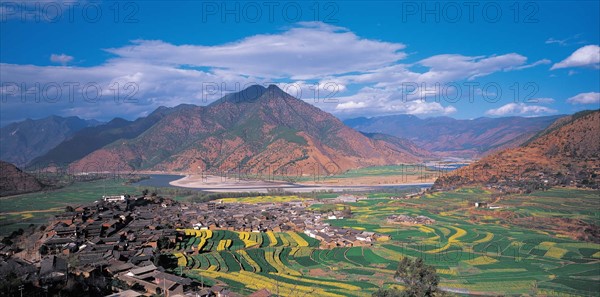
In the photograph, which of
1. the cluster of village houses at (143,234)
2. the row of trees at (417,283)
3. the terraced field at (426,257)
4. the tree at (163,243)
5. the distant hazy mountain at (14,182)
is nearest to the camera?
the row of trees at (417,283)

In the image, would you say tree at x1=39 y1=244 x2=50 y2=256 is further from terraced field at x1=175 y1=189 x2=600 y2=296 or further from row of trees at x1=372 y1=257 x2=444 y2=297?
row of trees at x1=372 y1=257 x2=444 y2=297

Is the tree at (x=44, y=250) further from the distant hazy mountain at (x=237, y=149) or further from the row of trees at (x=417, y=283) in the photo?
the distant hazy mountain at (x=237, y=149)

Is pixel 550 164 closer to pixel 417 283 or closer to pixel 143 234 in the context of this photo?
pixel 417 283

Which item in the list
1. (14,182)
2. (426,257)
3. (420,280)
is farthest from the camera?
(14,182)

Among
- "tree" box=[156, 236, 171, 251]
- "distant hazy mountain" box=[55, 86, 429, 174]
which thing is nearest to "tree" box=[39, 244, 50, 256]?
"tree" box=[156, 236, 171, 251]

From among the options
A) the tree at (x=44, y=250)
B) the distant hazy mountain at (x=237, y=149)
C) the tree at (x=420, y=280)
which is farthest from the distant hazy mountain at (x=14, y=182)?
the tree at (x=420, y=280)

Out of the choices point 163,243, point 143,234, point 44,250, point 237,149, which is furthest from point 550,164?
point 237,149

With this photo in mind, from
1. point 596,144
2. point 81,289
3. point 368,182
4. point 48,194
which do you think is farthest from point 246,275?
point 368,182
